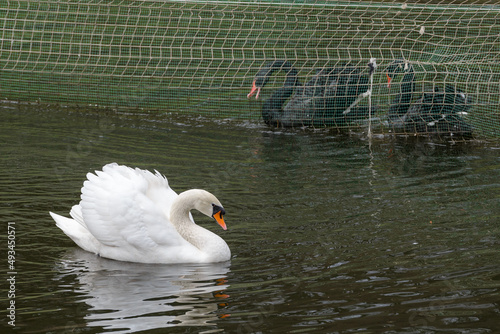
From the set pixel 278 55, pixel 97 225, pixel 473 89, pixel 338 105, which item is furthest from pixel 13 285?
pixel 278 55

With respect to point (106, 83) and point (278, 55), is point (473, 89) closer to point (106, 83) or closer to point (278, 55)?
point (278, 55)

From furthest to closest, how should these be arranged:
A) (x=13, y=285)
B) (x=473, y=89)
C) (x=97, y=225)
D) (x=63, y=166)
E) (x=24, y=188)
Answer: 1. (x=473, y=89)
2. (x=63, y=166)
3. (x=24, y=188)
4. (x=97, y=225)
5. (x=13, y=285)

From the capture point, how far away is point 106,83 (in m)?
15.1

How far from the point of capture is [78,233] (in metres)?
7.10

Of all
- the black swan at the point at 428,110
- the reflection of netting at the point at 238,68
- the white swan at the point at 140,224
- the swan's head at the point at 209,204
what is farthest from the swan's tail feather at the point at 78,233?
the black swan at the point at 428,110

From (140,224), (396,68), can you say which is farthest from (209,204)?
(396,68)

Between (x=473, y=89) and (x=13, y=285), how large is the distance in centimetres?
913

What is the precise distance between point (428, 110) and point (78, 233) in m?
7.19

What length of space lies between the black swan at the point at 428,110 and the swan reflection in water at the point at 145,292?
6.71 meters

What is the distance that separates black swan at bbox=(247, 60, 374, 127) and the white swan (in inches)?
251

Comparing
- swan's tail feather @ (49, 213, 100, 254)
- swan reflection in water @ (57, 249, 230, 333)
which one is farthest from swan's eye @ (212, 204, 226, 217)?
swan's tail feather @ (49, 213, 100, 254)

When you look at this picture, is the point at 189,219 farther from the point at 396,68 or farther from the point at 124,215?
the point at 396,68

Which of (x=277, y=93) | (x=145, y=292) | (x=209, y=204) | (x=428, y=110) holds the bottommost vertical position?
(x=145, y=292)

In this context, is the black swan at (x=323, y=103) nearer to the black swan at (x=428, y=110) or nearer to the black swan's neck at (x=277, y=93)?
the black swan's neck at (x=277, y=93)
